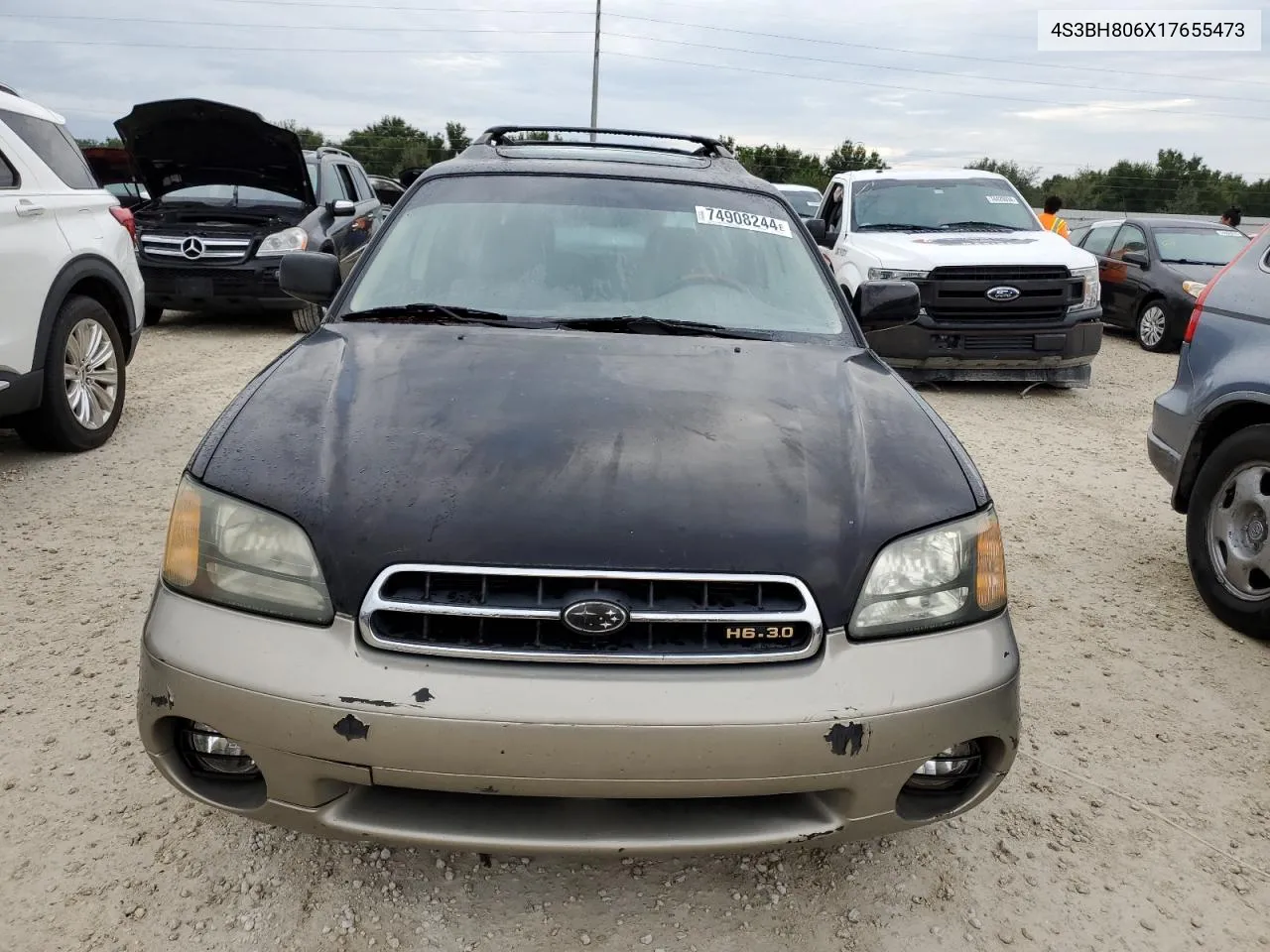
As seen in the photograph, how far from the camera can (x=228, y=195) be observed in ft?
31.9

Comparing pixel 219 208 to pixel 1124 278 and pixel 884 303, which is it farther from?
pixel 1124 278

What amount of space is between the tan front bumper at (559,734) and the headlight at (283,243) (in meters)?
8.04

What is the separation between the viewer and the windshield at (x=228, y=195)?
9.62 meters

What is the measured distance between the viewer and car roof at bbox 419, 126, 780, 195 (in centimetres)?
344

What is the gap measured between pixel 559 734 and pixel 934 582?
32.3 inches

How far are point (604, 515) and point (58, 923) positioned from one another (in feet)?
4.70

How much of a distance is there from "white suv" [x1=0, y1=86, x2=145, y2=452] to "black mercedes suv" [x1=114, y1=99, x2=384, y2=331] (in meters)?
3.36

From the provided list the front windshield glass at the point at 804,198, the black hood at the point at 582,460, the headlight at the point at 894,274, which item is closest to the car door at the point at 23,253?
the black hood at the point at 582,460

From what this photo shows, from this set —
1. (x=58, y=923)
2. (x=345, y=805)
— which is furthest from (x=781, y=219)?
(x=58, y=923)

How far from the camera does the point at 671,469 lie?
80.3 inches

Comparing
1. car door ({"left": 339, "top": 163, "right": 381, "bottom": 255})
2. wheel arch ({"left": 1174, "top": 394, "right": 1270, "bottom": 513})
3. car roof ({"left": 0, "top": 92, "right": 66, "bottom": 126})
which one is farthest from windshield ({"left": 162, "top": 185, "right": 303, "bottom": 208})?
wheel arch ({"left": 1174, "top": 394, "right": 1270, "bottom": 513})

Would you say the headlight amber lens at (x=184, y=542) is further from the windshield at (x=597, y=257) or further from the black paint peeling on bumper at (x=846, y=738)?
the black paint peeling on bumper at (x=846, y=738)

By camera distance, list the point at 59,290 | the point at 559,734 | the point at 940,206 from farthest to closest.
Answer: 1. the point at 940,206
2. the point at 59,290
3. the point at 559,734

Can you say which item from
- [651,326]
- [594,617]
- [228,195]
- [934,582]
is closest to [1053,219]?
[228,195]
